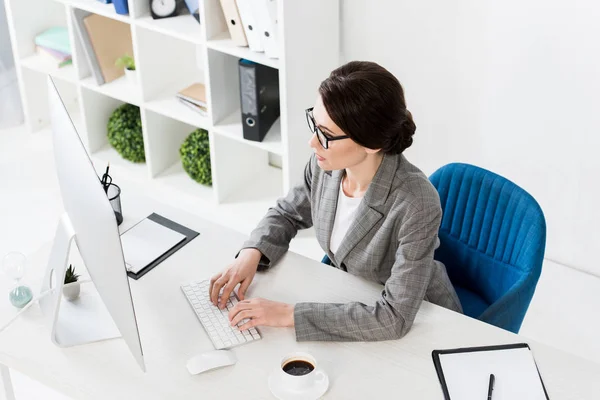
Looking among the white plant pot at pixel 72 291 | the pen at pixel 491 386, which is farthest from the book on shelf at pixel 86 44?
the pen at pixel 491 386

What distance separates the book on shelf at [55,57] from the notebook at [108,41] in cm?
A: 30

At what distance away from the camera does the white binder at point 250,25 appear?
307 cm

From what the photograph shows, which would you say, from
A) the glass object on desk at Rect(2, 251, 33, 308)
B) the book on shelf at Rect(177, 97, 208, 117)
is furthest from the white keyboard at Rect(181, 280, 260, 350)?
the book on shelf at Rect(177, 97, 208, 117)

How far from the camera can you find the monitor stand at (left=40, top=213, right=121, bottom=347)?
2031mm

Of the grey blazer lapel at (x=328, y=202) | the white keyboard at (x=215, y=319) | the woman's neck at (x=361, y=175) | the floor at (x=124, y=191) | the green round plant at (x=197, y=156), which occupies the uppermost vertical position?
the woman's neck at (x=361, y=175)

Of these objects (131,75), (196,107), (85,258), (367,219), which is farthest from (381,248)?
(131,75)

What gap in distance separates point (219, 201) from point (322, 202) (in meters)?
1.40

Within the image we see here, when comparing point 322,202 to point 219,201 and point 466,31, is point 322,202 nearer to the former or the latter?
point 466,31

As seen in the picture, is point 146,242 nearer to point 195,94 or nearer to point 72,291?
point 72,291

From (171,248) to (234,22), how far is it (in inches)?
43.7

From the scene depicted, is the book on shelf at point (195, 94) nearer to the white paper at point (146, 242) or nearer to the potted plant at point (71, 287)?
the white paper at point (146, 242)

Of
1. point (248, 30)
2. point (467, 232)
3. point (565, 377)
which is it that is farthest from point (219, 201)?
point (565, 377)

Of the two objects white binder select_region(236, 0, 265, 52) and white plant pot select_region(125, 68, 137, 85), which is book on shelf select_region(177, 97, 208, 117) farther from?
white binder select_region(236, 0, 265, 52)

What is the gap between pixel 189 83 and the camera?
377 centimetres
